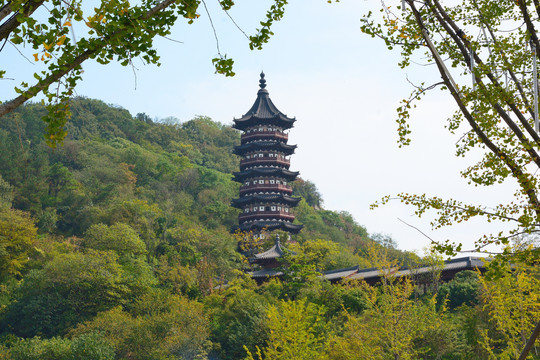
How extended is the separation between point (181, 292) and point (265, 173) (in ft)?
51.2

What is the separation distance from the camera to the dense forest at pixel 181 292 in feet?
62.8

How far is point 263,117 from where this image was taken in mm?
46562

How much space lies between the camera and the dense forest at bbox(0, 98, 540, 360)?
19156mm

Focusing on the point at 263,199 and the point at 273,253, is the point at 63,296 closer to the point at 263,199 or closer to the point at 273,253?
the point at 273,253

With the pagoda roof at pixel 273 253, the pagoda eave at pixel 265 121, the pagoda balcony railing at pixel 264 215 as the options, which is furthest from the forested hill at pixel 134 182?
the pagoda eave at pixel 265 121

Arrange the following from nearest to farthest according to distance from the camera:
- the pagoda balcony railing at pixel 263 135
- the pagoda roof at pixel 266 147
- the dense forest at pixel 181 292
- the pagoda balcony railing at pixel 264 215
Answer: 1. the dense forest at pixel 181 292
2. the pagoda balcony railing at pixel 264 215
3. the pagoda roof at pixel 266 147
4. the pagoda balcony railing at pixel 263 135

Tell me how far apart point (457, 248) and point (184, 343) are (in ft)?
64.8

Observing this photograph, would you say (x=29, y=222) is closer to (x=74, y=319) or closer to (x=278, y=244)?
(x=74, y=319)

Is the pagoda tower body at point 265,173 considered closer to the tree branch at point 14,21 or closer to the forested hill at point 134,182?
the forested hill at point 134,182

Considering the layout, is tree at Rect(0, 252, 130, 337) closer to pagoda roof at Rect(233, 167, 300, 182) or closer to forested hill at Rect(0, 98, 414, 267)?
forested hill at Rect(0, 98, 414, 267)

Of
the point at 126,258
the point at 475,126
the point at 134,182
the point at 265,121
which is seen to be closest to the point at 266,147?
the point at 265,121

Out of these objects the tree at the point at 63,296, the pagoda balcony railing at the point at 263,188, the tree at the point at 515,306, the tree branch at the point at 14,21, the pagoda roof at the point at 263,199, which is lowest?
the tree at the point at 515,306

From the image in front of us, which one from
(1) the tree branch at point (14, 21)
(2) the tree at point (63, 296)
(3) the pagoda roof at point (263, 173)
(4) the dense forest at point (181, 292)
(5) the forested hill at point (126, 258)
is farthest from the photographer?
(3) the pagoda roof at point (263, 173)

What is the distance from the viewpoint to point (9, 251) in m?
33.8
